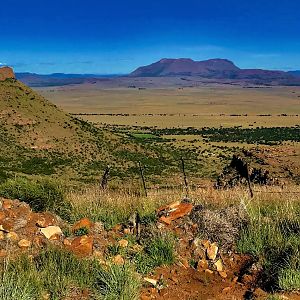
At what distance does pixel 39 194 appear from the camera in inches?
387

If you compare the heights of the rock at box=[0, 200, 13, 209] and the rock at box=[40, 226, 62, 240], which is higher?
the rock at box=[0, 200, 13, 209]

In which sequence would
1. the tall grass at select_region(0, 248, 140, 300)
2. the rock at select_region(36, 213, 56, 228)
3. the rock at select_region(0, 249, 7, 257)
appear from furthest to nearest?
1. the rock at select_region(36, 213, 56, 228)
2. the rock at select_region(0, 249, 7, 257)
3. the tall grass at select_region(0, 248, 140, 300)

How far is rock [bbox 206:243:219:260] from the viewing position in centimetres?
725

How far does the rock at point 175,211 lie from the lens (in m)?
8.27

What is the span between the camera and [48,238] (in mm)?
7391

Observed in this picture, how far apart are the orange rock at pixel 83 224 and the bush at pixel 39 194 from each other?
128 cm

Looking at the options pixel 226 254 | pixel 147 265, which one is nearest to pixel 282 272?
pixel 226 254

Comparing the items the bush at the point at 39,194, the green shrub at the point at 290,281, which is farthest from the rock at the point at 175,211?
the green shrub at the point at 290,281

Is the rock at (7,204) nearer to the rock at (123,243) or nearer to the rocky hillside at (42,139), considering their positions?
the rock at (123,243)

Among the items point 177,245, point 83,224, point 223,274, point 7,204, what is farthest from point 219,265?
point 7,204

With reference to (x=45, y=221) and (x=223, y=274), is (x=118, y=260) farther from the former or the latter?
(x=45, y=221)

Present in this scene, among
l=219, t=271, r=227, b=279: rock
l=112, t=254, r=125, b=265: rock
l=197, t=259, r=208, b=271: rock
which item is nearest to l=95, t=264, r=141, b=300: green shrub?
l=112, t=254, r=125, b=265: rock

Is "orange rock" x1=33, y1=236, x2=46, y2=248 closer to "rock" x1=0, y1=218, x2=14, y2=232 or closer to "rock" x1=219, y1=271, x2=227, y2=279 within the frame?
"rock" x1=0, y1=218, x2=14, y2=232

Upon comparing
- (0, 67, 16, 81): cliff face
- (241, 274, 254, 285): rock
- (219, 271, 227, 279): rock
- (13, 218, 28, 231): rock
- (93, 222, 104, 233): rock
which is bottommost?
(219, 271, 227, 279): rock
